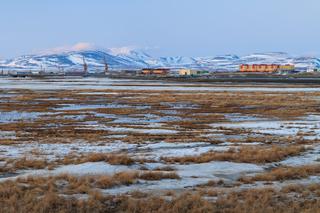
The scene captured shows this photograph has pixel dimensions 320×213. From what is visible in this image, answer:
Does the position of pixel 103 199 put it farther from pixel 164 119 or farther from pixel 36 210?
pixel 164 119

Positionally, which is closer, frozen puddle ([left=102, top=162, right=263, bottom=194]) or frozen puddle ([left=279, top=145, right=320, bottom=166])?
frozen puddle ([left=102, top=162, right=263, bottom=194])

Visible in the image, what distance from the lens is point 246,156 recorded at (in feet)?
55.5

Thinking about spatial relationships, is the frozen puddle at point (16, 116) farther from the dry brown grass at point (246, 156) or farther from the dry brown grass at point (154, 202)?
the dry brown grass at point (154, 202)

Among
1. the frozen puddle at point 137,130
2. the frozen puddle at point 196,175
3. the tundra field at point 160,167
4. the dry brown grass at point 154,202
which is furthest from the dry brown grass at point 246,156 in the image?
the frozen puddle at point 137,130

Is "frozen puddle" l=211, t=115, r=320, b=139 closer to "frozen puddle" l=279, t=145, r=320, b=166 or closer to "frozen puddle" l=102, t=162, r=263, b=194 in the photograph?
"frozen puddle" l=279, t=145, r=320, b=166

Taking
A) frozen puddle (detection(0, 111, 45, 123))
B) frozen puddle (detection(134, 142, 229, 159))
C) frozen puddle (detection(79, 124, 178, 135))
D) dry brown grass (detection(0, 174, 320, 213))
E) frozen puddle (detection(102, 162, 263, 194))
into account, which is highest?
dry brown grass (detection(0, 174, 320, 213))

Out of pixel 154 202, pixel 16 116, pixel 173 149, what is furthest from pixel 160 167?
pixel 16 116

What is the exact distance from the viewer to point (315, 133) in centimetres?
2480

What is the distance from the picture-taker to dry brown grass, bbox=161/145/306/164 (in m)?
16.5

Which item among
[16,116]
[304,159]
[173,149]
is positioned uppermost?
[304,159]

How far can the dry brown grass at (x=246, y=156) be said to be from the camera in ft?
54.0

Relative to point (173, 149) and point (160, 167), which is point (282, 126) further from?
point (160, 167)

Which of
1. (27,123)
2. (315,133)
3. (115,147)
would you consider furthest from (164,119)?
(115,147)

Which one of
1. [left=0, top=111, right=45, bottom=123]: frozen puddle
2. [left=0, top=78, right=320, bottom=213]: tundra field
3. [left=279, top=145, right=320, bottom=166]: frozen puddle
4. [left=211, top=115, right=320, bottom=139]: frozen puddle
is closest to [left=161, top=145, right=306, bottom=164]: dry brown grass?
[left=0, top=78, right=320, bottom=213]: tundra field
